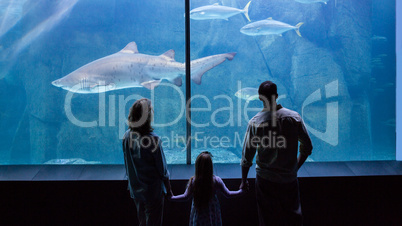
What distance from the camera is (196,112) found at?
7012 millimetres

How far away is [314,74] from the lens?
6.57m

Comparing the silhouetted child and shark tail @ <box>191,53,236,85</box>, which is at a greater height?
shark tail @ <box>191,53,236,85</box>

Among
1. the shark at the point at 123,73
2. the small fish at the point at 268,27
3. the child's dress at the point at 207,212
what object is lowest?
the child's dress at the point at 207,212

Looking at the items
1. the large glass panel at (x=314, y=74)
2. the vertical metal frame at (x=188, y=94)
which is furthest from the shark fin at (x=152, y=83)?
the large glass panel at (x=314, y=74)

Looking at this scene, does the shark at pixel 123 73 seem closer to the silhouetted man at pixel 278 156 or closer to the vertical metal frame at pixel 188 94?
the vertical metal frame at pixel 188 94

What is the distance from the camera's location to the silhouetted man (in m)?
1.64

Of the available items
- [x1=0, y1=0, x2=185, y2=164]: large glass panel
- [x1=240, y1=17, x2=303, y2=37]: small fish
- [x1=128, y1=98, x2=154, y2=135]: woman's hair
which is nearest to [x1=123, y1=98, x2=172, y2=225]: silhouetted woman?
[x1=128, y1=98, x2=154, y2=135]: woman's hair

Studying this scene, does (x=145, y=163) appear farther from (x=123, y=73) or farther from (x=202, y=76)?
(x=202, y=76)

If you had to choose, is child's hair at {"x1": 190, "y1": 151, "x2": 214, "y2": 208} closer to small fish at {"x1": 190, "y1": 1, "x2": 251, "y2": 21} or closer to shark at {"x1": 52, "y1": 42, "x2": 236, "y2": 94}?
shark at {"x1": 52, "y1": 42, "x2": 236, "y2": 94}

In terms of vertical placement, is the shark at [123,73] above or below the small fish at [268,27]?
below

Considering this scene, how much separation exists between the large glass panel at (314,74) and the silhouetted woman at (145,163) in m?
4.49

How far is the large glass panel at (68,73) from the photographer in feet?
17.5

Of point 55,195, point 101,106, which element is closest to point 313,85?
point 101,106

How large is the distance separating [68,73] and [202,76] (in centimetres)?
292
